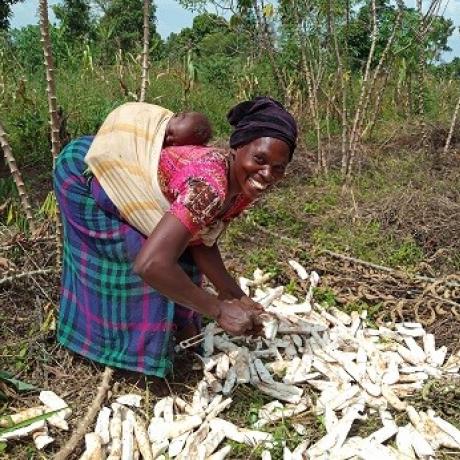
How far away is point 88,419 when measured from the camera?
2.05 m

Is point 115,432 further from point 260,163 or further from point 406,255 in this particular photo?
point 406,255

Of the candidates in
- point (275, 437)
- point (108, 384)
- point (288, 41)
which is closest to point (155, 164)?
point (108, 384)

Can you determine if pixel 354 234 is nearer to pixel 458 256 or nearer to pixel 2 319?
pixel 458 256

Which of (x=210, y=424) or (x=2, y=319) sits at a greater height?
(x=2, y=319)

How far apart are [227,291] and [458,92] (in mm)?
6652

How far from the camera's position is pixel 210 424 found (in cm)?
210

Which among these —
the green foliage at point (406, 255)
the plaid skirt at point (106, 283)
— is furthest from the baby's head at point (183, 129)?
the green foliage at point (406, 255)

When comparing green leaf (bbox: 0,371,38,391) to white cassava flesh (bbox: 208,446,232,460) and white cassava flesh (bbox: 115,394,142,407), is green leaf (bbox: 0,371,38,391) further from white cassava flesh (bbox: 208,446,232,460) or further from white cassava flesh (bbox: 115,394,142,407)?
white cassava flesh (bbox: 208,446,232,460)

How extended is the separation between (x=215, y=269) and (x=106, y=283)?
15.9 inches

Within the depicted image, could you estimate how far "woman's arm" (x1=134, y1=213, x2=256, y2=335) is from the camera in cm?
164

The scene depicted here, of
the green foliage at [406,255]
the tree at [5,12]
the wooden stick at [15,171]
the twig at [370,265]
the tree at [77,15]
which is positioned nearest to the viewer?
the wooden stick at [15,171]

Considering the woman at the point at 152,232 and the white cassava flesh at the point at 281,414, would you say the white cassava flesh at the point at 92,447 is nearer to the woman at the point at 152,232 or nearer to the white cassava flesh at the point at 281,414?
the woman at the point at 152,232

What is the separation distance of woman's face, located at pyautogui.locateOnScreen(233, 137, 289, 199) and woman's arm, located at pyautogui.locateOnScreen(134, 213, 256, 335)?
27 cm

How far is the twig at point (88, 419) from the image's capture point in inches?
75.8
